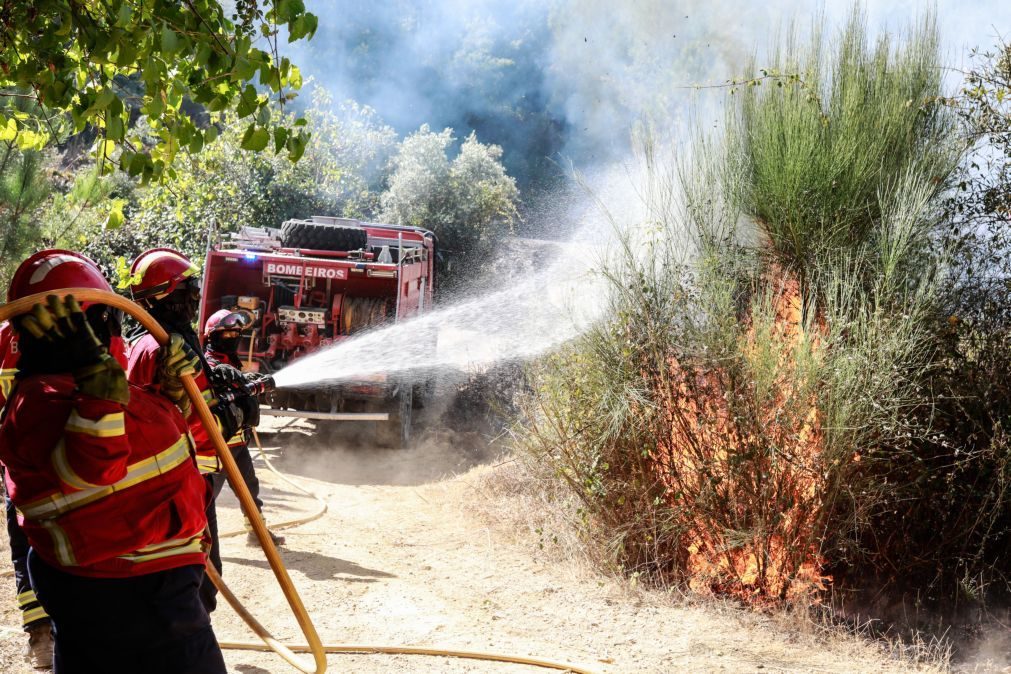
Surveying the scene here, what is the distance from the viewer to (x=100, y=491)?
2145mm

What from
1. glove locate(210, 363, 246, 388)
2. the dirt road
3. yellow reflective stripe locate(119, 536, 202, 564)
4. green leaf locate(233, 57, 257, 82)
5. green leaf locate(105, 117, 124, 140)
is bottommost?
the dirt road

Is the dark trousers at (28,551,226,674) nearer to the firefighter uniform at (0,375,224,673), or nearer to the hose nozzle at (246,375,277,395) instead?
the firefighter uniform at (0,375,224,673)

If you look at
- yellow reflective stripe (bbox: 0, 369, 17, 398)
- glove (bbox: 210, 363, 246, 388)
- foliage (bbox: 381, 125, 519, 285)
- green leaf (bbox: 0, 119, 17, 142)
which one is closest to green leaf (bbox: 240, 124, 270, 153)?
glove (bbox: 210, 363, 246, 388)

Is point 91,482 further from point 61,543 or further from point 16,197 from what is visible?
point 16,197

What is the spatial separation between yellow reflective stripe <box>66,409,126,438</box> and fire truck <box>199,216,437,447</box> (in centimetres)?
709

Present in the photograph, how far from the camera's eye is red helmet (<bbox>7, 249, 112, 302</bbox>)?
91.4 inches

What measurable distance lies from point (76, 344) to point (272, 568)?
5.17 feet

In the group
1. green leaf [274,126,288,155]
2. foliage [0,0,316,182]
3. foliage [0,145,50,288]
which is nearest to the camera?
foliage [0,0,316,182]

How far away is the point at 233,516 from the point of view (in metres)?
6.80

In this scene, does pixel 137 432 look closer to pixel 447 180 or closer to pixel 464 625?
pixel 464 625

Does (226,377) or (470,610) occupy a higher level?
(226,377)

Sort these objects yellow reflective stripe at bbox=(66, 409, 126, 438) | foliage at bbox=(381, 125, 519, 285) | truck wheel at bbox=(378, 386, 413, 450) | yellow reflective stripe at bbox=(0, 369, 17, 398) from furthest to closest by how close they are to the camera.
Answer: foliage at bbox=(381, 125, 519, 285)
truck wheel at bbox=(378, 386, 413, 450)
yellow reflective stripe at bbox=(0, 369, 17, 398)
yellow reflective stripe at bbox=(66, 409, 126, 438)

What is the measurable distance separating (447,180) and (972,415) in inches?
575

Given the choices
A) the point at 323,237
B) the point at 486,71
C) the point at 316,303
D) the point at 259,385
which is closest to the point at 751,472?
the point at 259,385
